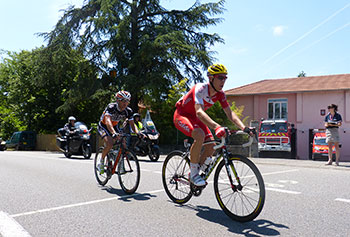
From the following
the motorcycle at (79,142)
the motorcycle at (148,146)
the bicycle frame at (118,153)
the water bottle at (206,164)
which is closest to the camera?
the water bottle at (206,164)

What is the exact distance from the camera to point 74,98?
22250mm

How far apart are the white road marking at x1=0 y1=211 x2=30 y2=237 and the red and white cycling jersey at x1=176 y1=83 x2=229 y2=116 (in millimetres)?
2498

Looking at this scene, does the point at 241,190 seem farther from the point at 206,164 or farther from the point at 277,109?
the point at 277,109

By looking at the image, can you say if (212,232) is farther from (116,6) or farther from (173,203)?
(116,6)

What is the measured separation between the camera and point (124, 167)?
5.77m

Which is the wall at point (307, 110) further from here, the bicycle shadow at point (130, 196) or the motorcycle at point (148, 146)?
the bicycle shadow at point (130, 196)

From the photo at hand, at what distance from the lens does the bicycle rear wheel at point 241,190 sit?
12.1 ft

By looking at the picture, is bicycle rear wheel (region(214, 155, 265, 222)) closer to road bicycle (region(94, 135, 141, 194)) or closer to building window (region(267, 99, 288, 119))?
road bicycle (region(94, 135, 141, 194))

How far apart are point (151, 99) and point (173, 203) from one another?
16.2 meters

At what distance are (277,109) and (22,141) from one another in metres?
22.5

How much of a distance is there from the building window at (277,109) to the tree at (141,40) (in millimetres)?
9476

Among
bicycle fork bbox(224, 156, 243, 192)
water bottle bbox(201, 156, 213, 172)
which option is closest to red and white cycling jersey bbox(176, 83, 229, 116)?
water bottle bbox(201, 156, 213, 172)

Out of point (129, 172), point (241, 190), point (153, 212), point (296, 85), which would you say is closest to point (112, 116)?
point (129, 172)

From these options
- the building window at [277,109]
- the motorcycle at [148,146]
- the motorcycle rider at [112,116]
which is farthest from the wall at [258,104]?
the motorcycle rider at [112,116]
